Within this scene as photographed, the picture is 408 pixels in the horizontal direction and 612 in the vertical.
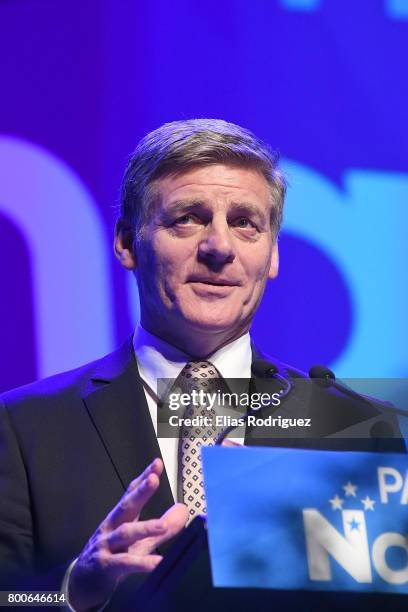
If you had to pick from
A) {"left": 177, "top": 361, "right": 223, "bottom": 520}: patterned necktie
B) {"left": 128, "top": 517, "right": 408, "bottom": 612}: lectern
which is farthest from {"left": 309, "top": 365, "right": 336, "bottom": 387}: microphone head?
{"left": 128, "top": 517, "right": 408, "bottom": 612}: lectern

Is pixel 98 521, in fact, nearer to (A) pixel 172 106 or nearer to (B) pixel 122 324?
(B) pixel 122 324

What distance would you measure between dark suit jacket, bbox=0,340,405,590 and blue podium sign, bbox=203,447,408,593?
48cm

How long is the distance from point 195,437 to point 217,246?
44 centimetres

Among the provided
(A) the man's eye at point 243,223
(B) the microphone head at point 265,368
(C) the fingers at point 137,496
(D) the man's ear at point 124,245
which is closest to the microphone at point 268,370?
(B) the microphone head at point 265,368

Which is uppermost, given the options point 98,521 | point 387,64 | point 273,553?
point 387,64

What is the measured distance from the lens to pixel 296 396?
2.08 meters

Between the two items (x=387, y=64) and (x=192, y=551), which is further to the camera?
(x=387, y=64)

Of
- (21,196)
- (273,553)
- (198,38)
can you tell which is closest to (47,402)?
(21,196)

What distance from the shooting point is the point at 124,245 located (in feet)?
7.80

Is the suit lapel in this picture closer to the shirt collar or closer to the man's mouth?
the shirt collar

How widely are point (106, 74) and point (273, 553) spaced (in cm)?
199

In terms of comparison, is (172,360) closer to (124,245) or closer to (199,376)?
(199,376)

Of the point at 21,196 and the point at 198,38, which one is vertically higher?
the point at 198,38

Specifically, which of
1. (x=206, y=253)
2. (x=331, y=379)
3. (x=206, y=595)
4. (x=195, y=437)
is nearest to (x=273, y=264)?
(x=206, y=253)
